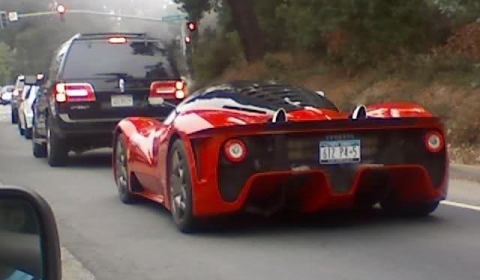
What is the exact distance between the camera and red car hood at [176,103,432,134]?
27.8ft

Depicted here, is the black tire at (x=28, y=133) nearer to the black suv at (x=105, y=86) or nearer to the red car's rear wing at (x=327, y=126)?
the black suv at (x=105, y=86)

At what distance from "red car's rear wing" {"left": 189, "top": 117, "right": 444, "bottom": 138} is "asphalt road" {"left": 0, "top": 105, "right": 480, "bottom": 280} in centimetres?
85

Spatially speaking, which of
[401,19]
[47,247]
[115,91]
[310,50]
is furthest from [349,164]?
[310,50]

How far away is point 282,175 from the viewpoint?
8.42 m

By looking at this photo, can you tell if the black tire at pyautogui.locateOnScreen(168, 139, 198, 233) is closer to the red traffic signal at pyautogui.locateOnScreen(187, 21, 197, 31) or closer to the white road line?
the white road line

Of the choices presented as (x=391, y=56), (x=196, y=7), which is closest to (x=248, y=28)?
(x=391, y=56)

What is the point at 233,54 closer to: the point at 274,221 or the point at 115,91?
the point at 115,91

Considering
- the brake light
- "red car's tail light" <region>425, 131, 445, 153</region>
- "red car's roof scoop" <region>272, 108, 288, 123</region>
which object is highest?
the brake light

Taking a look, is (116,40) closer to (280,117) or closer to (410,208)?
(410,208)

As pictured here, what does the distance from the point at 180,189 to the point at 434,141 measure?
214 cm

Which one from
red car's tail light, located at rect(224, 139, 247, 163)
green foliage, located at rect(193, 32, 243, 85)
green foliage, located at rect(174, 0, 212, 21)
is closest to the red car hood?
red car's tail light, located at rect(224, 139, 247, 163)

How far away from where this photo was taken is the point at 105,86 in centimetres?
1515

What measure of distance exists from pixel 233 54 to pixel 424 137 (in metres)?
28.3

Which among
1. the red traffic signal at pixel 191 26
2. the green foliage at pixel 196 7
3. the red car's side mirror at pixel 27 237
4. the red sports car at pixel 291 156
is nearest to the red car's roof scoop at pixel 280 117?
the red sports car at pixel 291 156
